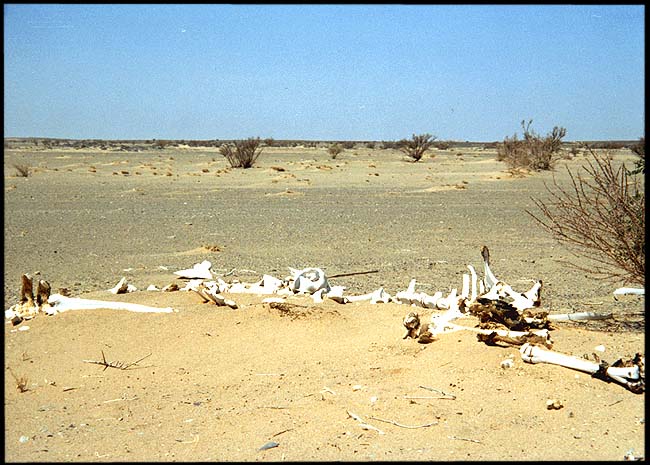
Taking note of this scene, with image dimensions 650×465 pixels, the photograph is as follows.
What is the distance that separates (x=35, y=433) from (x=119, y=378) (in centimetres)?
88

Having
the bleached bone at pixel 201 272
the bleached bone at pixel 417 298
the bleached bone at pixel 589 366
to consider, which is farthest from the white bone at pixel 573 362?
the bleached bone at pixel 201 272

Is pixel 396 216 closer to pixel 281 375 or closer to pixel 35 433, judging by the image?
pixel 281 375

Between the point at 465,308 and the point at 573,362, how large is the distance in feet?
4.23

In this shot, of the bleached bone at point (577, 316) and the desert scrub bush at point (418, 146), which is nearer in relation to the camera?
the bleached bone at point (577, 316)

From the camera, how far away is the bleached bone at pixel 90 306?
6.29 metres

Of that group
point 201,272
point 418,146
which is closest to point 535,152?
point 418,146

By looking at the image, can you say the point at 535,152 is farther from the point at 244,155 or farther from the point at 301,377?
the point at 301,377

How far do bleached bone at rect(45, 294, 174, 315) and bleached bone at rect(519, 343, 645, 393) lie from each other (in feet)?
10.1

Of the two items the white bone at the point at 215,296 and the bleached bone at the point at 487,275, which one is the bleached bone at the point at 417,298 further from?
the white bone at the point at 215,296

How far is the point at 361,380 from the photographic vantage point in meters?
4.80

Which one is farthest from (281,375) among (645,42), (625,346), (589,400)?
(645,42)

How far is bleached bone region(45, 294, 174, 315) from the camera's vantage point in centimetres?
629

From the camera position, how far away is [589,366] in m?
4.52

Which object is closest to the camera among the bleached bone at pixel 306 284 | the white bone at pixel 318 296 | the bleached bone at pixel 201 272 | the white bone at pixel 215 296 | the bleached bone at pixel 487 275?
the bleached bone at pixel 487 275
